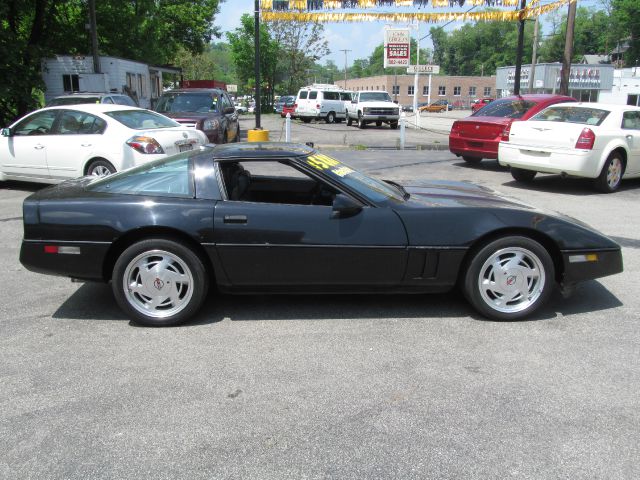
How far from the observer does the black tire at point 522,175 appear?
10641 mm

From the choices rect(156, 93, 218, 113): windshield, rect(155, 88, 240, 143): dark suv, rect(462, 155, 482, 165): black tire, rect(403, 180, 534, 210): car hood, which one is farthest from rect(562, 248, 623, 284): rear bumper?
rect(156, 93, 218, 113): windshield

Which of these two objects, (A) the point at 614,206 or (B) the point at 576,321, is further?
(A) the point at 614,206

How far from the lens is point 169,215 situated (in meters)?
3.98

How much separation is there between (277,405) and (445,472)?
97 cm

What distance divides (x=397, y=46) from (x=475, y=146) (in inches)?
568

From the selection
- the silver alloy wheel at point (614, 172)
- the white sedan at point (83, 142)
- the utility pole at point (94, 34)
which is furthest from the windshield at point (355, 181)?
the utility pole at point (94, 34)

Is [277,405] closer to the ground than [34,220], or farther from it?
closer to the ground

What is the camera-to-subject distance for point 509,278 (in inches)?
162

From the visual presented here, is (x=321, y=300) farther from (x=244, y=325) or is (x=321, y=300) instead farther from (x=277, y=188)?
(x=277, y=188)

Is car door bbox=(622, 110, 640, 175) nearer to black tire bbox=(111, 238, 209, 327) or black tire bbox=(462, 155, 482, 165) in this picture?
black tire bbox=(462, 155, 482, 165)

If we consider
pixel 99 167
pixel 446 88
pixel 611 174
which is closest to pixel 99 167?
pixel 99 167

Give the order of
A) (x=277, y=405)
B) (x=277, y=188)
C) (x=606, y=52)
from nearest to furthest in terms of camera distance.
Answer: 1. (x=277, y=405)
2. (x=277, y=188)
3. (x=606, y=52)

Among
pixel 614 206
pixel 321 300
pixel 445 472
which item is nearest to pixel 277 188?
pixel 321 300

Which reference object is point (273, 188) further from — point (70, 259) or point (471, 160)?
point (471, 160)
